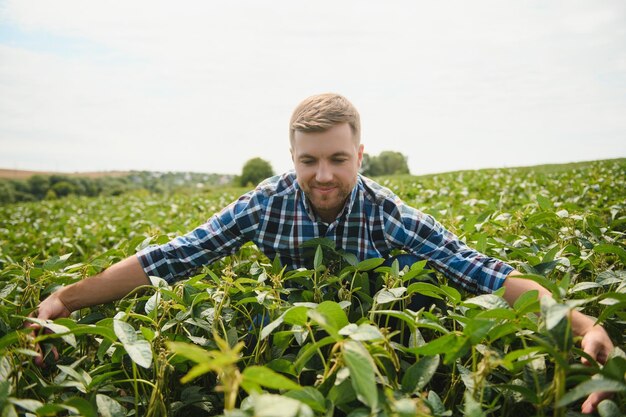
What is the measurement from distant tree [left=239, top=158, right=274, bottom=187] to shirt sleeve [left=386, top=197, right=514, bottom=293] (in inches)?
1449

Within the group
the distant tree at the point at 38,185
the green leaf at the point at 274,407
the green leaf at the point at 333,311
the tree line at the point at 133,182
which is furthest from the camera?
the distant tree at the point at 38,185

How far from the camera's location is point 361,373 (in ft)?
2.51

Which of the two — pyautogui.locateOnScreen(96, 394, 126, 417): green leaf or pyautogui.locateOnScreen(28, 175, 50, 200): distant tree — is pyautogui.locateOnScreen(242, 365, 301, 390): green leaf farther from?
pyautogui.locateOnScreen(28, 175, 50, 200): distant tree

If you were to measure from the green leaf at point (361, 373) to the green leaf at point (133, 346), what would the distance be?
55 cm

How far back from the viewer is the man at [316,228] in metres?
1.76

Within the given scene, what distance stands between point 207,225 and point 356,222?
2.71 ft

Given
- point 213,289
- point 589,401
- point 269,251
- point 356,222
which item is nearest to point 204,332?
point 213,289

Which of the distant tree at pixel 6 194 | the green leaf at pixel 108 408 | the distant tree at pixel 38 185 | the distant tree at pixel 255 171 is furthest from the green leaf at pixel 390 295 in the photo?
the distant tree at pixel 255 171

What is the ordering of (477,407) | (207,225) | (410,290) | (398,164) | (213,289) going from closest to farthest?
(477,407) < (410,290) < (213,289) < (207,225) < (398,164)

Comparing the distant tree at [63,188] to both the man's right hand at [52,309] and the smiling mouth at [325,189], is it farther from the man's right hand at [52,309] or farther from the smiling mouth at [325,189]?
the smiling mouth at [325,189]

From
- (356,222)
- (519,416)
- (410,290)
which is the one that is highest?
(356,222)

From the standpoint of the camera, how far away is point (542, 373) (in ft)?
3.43

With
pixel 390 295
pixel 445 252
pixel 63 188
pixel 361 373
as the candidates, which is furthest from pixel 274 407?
pixel 63 188

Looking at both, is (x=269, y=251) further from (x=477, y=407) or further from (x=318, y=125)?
(x=477, y=407)
